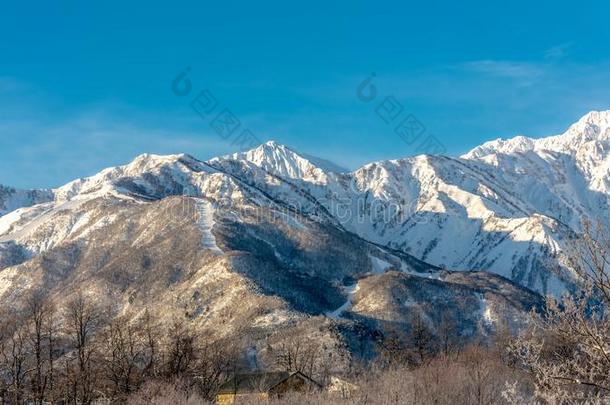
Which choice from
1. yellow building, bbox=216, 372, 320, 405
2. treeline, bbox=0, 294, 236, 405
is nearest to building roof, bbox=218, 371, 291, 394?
yellow building, bbox=216, 372, 320, 405

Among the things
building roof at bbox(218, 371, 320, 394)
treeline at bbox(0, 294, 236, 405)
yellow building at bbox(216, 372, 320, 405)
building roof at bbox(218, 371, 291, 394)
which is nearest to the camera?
treeline at bbox(0, 294, 236, 405)

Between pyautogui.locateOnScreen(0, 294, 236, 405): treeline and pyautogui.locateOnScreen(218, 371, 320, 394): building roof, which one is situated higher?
pyautogui.locateOnScreen(0, 294, 236, 405): treeline

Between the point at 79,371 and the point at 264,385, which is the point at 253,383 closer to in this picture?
the point at 264,385

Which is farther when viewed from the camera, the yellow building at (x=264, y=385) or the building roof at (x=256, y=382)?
the building roof at (x=256, y=382)

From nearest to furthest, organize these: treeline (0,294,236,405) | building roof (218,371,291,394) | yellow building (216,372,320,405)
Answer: treeline (0,294,236,405) → yellow building (216,372,320,405) → building roof (218,371,291,394)

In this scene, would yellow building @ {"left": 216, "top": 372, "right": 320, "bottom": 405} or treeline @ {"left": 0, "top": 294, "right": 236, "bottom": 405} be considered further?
yellow building @ {"left": 216, "top": 372, "right": 320, "bottom": 405}

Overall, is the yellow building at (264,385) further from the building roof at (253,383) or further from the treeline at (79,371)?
the treeline at (79,371)

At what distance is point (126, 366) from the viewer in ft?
235

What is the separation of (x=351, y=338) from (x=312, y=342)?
11370 millimetres

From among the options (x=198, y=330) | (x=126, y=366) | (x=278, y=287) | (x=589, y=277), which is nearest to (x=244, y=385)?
(x=126, y=366)

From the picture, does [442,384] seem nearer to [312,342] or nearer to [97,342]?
[97,342]

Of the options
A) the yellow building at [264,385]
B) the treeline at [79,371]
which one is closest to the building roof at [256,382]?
the yellow building at [264,385]

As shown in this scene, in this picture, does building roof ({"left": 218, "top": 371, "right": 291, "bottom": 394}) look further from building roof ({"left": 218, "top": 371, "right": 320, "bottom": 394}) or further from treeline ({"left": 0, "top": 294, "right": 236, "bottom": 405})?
treeline ({"left": 0, "top": 294, "right": 236, "bottom": 405})

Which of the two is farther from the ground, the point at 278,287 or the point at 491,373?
the point at 278,287
